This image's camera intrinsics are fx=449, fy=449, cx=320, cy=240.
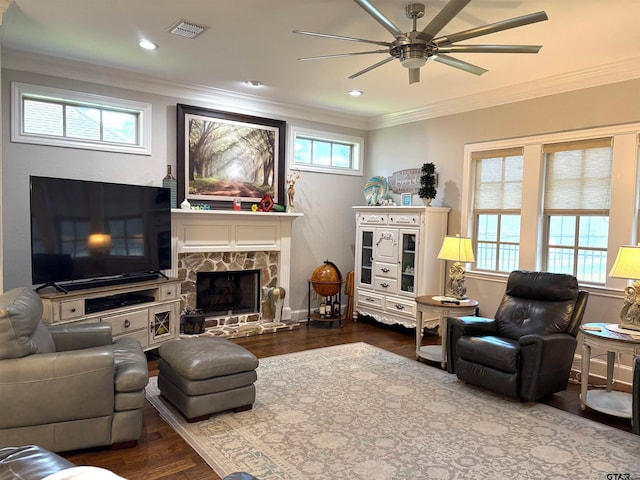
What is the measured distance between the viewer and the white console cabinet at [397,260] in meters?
5.59

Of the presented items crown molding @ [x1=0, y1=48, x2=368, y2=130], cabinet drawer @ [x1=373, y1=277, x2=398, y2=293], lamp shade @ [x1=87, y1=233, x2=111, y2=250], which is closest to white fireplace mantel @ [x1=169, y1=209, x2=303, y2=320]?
lamp shade @ [x1=87, y1=233, x2=111, y2=250]

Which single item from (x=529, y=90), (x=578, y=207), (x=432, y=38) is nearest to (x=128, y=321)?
(x=432, y=38)

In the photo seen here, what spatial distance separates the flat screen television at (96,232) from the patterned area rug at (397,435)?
1262 mm

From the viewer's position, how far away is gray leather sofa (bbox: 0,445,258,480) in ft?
4.23

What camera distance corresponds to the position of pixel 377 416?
332 centimetres

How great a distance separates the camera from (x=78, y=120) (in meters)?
4.67

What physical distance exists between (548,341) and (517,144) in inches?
94.4

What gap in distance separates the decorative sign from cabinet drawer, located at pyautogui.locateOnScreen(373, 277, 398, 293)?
128cm

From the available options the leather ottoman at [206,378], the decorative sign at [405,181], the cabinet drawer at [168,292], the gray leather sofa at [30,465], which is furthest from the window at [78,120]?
the gray leather sofa at [30,465]

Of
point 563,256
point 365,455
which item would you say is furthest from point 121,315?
point 563,256

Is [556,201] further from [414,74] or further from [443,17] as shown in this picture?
[443,17]

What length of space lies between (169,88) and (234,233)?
1.85 metres

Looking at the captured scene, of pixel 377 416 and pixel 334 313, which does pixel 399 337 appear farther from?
pixel 377 416

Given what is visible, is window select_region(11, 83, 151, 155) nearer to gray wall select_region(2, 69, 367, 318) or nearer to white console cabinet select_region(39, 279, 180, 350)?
gray wall select_region(2, 69, 367, 318)
